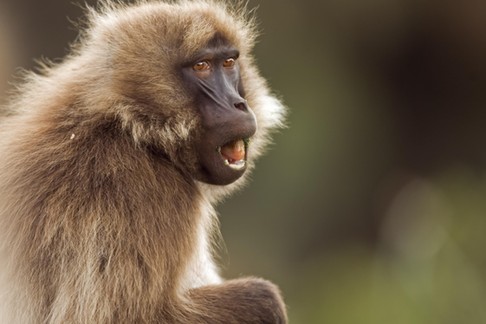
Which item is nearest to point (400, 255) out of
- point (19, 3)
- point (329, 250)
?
point (329, 250)

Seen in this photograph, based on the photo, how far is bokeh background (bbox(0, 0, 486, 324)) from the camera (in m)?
14.2

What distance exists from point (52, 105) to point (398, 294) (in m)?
6.84

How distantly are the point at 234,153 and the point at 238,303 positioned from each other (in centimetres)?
98

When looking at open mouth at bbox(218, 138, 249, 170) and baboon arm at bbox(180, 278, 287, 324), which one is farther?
open mouth at bbox(218, 138, 249, 170)

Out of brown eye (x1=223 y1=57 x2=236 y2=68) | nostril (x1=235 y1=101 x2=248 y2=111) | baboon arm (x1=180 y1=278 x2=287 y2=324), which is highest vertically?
brown eye (x1=223 y1=57 x2=236 y2=68)

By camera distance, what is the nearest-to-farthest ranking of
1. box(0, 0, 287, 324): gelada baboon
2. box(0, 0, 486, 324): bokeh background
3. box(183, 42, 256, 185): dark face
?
box(0, 0, 287, 324): gelada baboon → box(183, 42, 256, 185): dark face → box(0, 0, 486, 324): bokeh background

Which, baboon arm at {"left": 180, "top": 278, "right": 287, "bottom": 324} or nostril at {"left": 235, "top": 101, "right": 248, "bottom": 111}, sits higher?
nostril at {"left": 235, "top": 101, "right": 248, "bottom": 111}

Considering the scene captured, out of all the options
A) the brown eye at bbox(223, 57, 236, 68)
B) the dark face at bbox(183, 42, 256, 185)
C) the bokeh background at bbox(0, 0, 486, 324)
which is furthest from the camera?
the bokeh background at bbox(0, 0, 486, 324)

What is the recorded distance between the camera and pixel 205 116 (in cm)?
684

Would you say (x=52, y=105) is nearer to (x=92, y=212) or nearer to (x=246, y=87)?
(x=92, y=212)

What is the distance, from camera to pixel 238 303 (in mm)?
6613

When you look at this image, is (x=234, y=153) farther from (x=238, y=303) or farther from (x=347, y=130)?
(x=347, y=130)

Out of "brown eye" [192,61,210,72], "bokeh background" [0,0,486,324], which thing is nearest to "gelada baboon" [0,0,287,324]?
"brown eye" [192,61,210,72]

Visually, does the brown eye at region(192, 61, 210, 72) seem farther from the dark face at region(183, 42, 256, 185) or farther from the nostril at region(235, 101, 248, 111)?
the nostril at region(235, 101, 248, 111)
